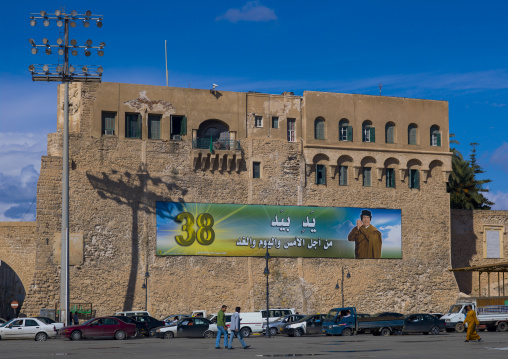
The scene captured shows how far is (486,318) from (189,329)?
49.3ft

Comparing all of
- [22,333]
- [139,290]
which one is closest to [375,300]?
[139,290]

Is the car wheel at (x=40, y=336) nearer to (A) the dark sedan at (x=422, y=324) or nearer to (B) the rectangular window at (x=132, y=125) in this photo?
(B) the rectangular window at (x=132, y=125)

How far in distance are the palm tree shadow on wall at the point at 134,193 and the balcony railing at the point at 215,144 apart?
2777mm

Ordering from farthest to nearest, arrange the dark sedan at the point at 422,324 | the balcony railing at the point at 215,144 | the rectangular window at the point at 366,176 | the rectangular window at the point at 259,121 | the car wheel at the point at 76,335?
the rectangular window at the point at 366,176 → the rectangular window at the point at 259,121 → the balcony railing at the point at 215,144 → the dark sedan at the point at 422,324 → the car wheel at the point at 76,335

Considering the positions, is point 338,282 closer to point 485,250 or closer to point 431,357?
point 485,250

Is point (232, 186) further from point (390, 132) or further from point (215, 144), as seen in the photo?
point (390, 132)

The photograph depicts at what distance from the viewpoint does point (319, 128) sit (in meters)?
52.5

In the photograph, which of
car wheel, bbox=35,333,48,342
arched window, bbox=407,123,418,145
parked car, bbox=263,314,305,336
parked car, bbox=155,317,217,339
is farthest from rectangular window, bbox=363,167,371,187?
car wheel, bbox=35,333,48,342

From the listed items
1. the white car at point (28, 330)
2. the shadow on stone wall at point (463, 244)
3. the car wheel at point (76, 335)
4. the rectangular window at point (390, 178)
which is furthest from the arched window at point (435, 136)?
the white car at point (28, 330)

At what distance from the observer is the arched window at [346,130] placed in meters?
52.9

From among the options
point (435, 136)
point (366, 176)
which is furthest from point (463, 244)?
point (366, 176)

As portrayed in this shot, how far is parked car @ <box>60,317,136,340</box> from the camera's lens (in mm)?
34531

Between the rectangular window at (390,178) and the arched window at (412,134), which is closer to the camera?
the rectangular window at (390,178)

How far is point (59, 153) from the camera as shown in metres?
48.5
